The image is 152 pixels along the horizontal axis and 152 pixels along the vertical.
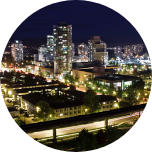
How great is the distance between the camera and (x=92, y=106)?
428 centimetres


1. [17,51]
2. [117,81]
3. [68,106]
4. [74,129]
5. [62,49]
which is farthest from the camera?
[17,51]

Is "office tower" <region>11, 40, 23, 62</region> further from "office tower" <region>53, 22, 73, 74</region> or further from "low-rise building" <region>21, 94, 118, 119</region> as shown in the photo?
"low-rise building" <region>21, 94, 118, 119</region>

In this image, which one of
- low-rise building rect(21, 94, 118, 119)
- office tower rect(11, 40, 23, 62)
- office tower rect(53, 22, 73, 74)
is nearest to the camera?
low-rise building rect(21, 94, 118, 119)

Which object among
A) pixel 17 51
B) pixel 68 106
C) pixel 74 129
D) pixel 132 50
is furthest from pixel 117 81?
pixel 132 50

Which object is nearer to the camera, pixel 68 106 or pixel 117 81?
pixel 68 106

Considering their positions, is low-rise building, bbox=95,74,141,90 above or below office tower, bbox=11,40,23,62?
below

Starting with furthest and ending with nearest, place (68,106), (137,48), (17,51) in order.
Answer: (137,48) → (17,51) → (68,106)

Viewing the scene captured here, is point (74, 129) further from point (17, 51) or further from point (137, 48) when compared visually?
point (137, 48)

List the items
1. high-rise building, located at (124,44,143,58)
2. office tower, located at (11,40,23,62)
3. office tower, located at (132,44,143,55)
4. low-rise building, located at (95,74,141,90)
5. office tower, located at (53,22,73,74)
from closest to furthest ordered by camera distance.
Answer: low-rise building, located at (95,74,141,90) → office tower, located at (53,22,73,74) → office tower, located at (11,40,23,62) → high-rise building, located at (124,44,143,58) → office tower, located at (132,44,143,55)

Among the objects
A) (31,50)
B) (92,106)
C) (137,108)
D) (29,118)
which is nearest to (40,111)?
(29,118)

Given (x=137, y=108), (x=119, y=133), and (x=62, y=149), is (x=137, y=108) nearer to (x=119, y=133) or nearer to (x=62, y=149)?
(x=119, y=133)

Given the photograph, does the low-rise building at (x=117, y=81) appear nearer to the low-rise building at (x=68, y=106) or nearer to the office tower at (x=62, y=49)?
the low-rise building at (x=68, y=106)

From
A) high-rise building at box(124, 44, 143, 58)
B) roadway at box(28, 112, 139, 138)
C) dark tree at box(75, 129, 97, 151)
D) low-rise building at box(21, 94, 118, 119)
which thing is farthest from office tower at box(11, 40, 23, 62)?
dark tree at box(75, 129, 97, 151)

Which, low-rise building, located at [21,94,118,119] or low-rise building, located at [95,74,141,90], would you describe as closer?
low-rise building, located at [21,94,118,119]
